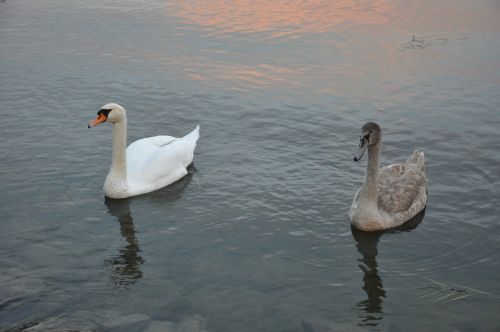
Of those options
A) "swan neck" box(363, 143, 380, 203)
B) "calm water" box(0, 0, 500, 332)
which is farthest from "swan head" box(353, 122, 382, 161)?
"calm water" box(0, 0, 500, 332)

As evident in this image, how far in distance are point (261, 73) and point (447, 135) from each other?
5032 mm

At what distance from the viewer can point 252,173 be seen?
39.0 ft

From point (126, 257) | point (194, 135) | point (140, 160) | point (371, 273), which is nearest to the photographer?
point (371, 273)

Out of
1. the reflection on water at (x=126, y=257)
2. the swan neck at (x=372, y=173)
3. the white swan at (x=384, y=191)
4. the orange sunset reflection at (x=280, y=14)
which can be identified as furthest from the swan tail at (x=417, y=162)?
the orange sunset reflection at (x=280, y=14)

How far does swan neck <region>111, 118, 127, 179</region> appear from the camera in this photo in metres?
11.3

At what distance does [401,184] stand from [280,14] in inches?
479

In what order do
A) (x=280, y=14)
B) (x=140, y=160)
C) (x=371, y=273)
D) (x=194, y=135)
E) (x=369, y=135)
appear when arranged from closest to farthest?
(x=371, y=273), (x=369, y=135), (x=140, y=160), (x=194, y=135), (x=280, y=14)

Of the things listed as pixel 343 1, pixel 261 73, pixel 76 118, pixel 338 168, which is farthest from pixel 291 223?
pixel 343 1

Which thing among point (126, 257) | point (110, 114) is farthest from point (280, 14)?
point (126, 257)

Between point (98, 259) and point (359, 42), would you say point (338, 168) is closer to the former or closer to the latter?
point (98, 259)

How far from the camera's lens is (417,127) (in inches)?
540

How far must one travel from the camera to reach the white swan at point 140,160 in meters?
11.3

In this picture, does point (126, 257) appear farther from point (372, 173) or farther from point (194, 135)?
point (194, 135)

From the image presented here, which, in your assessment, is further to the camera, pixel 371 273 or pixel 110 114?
pixel 110 114
